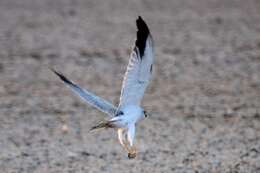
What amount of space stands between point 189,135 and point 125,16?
24.5ft

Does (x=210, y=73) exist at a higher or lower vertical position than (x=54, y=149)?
higher

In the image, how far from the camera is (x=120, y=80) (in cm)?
1054

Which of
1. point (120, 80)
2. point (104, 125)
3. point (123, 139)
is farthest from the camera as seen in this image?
point (120, 80)

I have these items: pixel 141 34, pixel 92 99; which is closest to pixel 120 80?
pixel 92 99

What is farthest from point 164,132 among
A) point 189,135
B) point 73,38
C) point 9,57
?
point 73,38

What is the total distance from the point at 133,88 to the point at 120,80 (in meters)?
4.45

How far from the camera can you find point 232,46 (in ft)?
41.6

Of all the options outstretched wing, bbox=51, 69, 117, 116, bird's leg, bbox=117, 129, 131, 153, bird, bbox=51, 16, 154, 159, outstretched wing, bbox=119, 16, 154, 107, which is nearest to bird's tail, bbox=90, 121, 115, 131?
bird, bbox=51, 16, 154, 159

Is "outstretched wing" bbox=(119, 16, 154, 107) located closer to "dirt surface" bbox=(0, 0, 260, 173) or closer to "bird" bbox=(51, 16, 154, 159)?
"bird" bbox=(51, 16, 154, 159)

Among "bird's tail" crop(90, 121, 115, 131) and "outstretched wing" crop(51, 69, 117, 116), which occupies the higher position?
"outstretched wing" crop(51, 69, 117, 116)

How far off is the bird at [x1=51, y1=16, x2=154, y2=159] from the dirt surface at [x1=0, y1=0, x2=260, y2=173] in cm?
90

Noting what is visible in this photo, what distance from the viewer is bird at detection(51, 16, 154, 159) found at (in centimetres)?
599

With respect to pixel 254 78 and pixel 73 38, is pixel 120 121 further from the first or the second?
pixel 73 38

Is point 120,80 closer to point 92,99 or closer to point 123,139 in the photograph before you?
point 123,139
